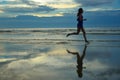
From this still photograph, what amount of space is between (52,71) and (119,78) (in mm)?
2249

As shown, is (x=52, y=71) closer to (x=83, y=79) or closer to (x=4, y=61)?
(x=83, y=79)

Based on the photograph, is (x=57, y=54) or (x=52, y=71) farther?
(x=57, y=54)

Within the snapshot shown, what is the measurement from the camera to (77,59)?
629 inches

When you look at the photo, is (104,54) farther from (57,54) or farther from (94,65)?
(94,65)

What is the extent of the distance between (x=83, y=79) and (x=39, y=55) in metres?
5.93

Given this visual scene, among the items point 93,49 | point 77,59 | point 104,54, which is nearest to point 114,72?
point 77,59

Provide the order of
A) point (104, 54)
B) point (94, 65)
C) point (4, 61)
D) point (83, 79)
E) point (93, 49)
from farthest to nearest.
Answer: point (93, 49) → point (104, 54) → point (4, 61) → point (94, 65) → point (83, 79)

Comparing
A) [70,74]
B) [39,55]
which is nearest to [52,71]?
[70,74]

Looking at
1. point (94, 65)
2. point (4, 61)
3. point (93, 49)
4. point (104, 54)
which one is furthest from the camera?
point (93, 49)

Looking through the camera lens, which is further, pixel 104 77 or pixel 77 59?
pixel 77 59

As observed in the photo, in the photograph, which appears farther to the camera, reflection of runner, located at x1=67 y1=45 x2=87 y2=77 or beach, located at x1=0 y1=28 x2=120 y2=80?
reflection of runner, located at x1=67 y1=45 x2=87 y2=77

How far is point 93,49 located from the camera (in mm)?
19641

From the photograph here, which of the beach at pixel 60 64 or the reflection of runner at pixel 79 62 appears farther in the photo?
the reflection of runner at pixel 79 62

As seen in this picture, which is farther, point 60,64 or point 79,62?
point 79,62
